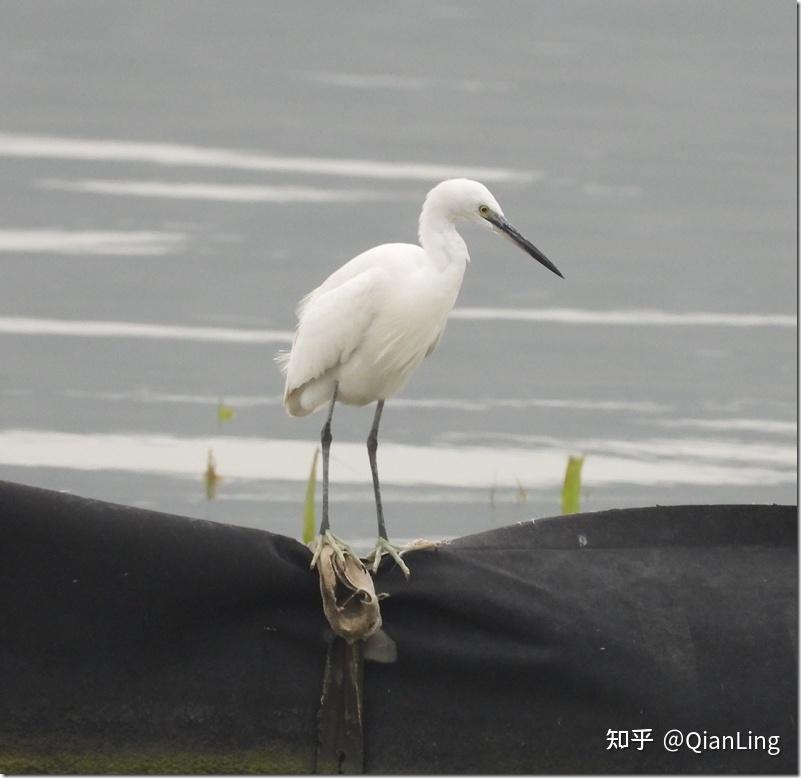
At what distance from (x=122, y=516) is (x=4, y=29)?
1398cm

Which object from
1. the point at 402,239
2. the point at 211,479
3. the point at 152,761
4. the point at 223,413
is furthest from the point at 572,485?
the point at 402,239

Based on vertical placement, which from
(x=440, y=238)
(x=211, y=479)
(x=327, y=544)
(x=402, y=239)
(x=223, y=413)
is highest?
(x=440, y=238)

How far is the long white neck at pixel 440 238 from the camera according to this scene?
474 cm

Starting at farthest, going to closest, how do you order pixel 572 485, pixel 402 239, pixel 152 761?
pixel 402 239
pixel 572 485
pixel 152 761

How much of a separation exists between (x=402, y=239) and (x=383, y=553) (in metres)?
6.06

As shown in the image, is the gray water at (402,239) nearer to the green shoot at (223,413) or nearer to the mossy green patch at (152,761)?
the green shoot at (223,413)

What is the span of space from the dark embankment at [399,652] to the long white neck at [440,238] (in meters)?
1.09

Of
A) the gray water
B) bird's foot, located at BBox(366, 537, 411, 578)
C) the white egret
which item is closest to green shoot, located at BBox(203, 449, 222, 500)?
the gray water

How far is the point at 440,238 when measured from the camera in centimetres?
474

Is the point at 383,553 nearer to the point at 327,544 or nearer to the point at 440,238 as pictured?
the point at 327,544

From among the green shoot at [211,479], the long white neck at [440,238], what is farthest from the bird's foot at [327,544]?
the green shoot at [211,479]

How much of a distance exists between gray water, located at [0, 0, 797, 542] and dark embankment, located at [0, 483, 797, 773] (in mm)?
2983

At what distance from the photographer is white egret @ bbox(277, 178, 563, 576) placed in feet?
15.5

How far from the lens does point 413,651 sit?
3.64 meters
